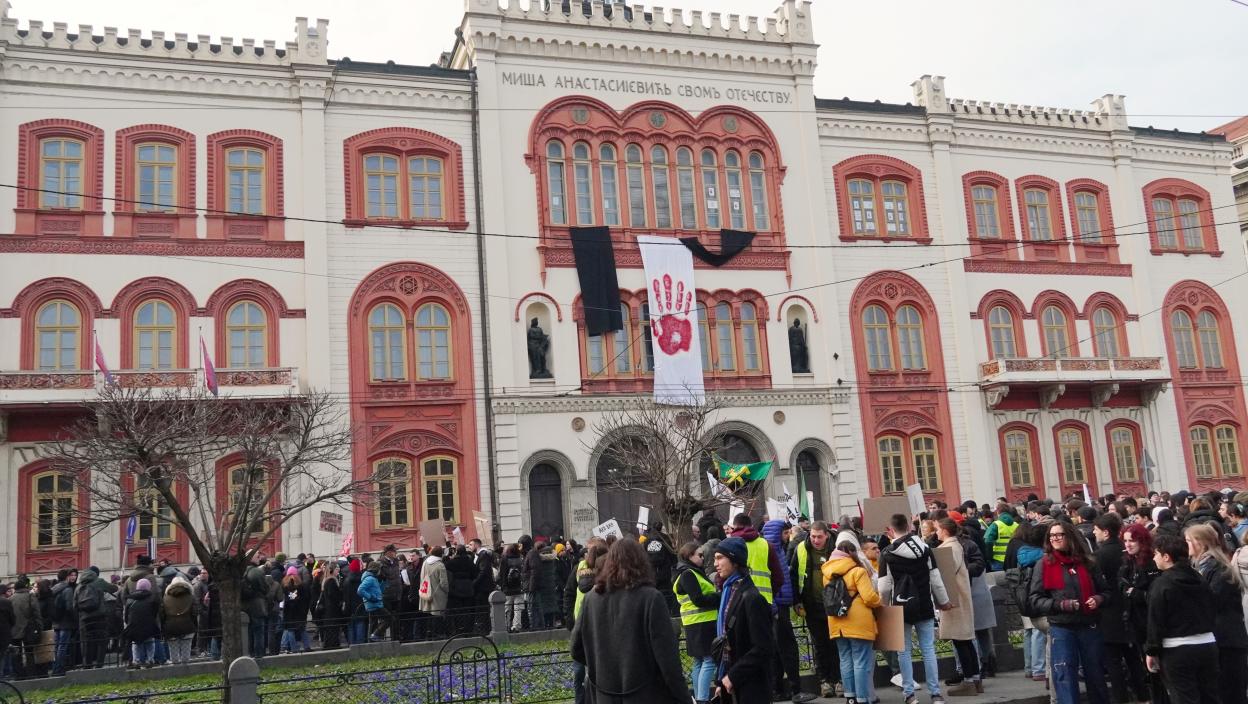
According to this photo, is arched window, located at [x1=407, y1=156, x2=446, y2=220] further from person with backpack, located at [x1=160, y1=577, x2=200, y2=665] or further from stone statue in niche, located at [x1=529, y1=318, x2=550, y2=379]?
person with backpack, located at [x1=160, y1=577, x2=200, y2=665]

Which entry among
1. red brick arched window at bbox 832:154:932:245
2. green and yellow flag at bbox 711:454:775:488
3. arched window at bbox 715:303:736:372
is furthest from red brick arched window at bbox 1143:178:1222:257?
green and yellow flag at bbox 711:454:775:488

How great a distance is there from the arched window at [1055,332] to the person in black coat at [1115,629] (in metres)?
24.8

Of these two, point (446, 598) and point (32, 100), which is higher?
point (32, 100)

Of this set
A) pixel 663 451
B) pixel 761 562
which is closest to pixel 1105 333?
pixel 663 451

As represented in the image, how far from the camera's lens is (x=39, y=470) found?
80.7 ft

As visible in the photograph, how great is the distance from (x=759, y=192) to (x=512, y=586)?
16.8m

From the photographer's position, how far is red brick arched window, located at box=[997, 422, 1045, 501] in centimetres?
3294

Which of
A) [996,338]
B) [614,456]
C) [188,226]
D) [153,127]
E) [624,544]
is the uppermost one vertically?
[153,127]

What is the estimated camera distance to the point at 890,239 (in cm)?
3319

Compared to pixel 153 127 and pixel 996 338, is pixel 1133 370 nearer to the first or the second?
pixel 996 338

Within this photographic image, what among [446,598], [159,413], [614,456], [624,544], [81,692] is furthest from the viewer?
[614,456]

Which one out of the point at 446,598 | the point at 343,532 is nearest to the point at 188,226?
the point at 343,532

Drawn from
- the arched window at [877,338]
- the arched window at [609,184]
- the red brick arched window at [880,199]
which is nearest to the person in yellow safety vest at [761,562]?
the arched window at [609,184]

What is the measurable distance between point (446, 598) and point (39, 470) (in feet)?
39.2
